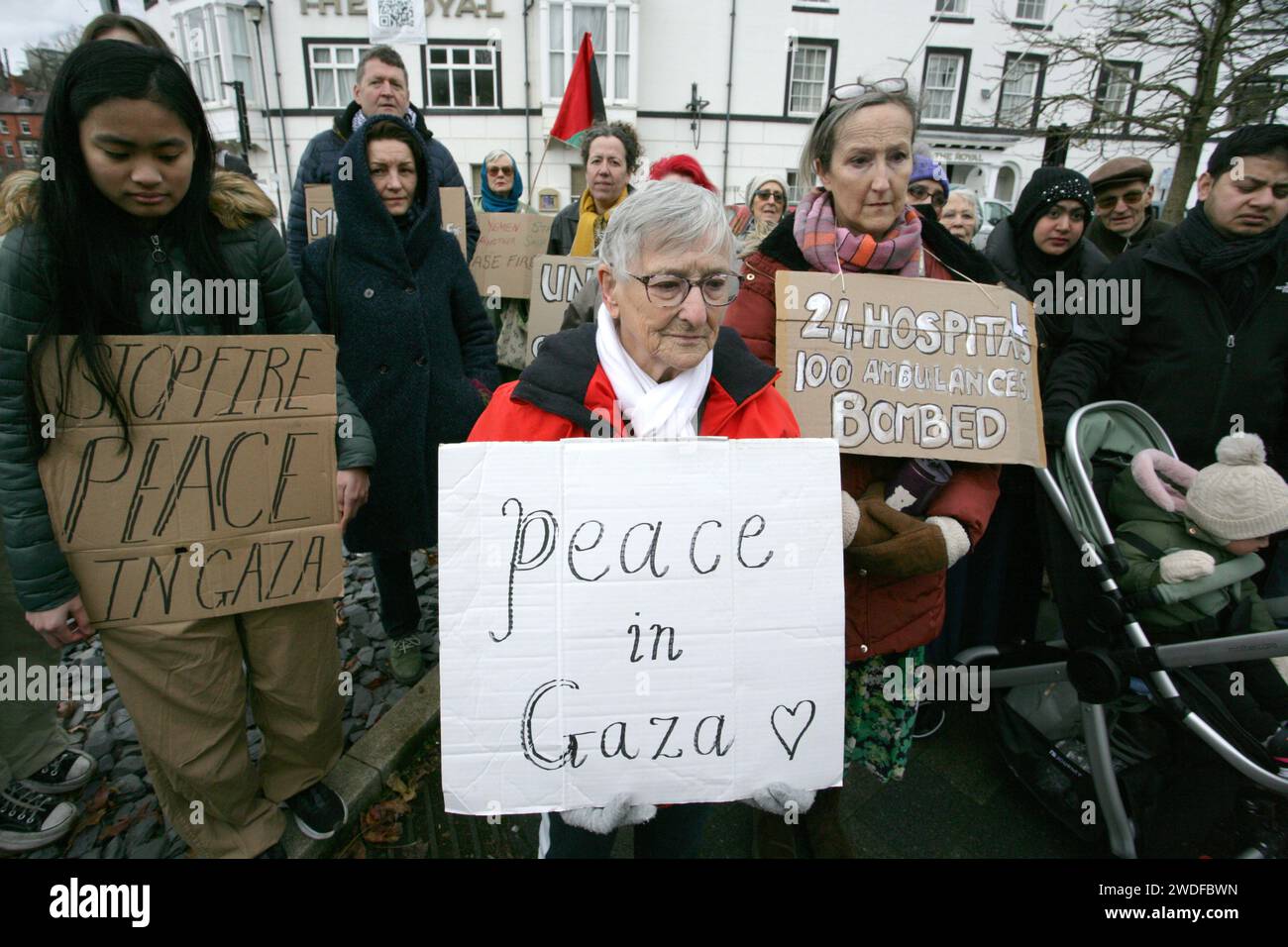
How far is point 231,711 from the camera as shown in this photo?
1.88 m

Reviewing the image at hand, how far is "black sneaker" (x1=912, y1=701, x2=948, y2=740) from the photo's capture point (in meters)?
2.88

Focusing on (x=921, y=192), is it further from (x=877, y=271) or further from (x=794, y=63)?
(x=794, y=63)

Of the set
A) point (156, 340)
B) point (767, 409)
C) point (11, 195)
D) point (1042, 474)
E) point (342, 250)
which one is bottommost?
point (1042, 474)

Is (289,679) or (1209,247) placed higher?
(1209,247)

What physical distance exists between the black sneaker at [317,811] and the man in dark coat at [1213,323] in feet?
9.39

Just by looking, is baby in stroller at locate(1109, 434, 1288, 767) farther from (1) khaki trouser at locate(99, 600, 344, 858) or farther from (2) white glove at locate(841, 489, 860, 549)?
(1) khaki trouser at locate(99, 600, 344, 858)

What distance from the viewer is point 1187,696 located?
206 centimetres

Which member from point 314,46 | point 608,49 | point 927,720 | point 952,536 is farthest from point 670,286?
point 314,46

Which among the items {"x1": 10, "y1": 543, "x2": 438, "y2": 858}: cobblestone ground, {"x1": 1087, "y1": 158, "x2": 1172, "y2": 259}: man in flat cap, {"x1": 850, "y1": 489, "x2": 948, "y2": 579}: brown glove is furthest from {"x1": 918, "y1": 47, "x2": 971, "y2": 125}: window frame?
{"x1": 850, "y1": 489, "x2": 948, "y2": 579}: brown glove

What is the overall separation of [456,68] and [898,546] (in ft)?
71.1

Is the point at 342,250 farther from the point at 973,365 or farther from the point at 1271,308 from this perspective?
the point at 1271,308

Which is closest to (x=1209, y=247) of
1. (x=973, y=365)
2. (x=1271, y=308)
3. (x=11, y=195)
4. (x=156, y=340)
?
(x=1271, y=308)

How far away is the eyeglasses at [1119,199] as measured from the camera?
12.9 feet
